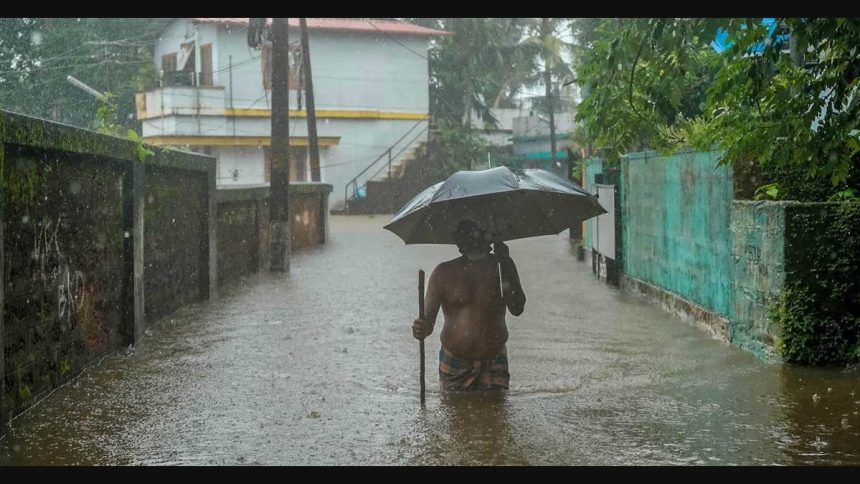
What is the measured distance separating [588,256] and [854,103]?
13.4 m

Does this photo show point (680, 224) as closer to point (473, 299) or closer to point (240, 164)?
point (473, 299)

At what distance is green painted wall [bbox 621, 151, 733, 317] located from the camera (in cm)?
1145

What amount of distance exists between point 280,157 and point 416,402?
12495mm

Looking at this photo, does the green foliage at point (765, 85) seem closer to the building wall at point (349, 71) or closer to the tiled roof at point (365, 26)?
the building wall at point (349, 71)

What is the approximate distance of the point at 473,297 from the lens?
8.05 m

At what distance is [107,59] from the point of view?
139 ft

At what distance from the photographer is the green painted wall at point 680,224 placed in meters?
11.5

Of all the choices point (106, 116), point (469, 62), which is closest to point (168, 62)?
point (469, 62)

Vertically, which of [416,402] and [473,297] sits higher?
[473,297]

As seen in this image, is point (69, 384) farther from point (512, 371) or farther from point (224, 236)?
point (224, 236)

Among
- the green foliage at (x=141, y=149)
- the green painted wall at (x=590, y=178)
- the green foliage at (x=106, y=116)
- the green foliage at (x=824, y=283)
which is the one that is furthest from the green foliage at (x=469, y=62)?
the green foliage at (x=824, y=283)

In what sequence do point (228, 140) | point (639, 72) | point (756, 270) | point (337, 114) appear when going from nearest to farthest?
Answer: 1. point (639, 72)
2. point (756, 270)
3. point (228, 140)
4. point (337, 114)

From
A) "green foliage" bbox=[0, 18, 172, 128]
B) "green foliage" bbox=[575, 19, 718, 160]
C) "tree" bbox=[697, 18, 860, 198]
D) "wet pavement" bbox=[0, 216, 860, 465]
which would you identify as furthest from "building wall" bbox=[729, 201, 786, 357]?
"green foliage" bbox=[0, 18, 172, 128]
